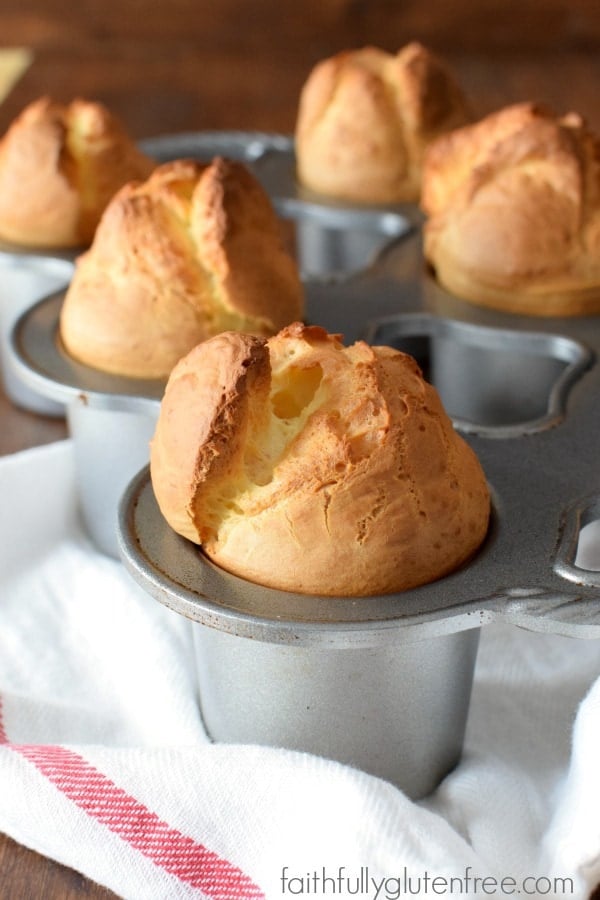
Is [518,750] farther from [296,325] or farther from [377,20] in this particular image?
[377,20]

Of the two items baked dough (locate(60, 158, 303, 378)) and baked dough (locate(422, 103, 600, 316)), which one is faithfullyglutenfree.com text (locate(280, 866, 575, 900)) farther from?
baked dough (locate(422, 103, 600, 316))

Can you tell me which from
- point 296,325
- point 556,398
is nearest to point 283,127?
point 556,398

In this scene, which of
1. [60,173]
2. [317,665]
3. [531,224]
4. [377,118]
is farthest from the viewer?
[377,118]

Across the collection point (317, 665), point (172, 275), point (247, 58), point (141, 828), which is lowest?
point (247, 58)

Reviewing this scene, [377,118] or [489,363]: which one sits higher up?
[377,118]

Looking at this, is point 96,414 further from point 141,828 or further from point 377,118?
point 377,118

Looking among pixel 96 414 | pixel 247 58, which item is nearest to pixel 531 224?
pixel 96 414

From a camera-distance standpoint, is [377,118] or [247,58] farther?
[247,58]
